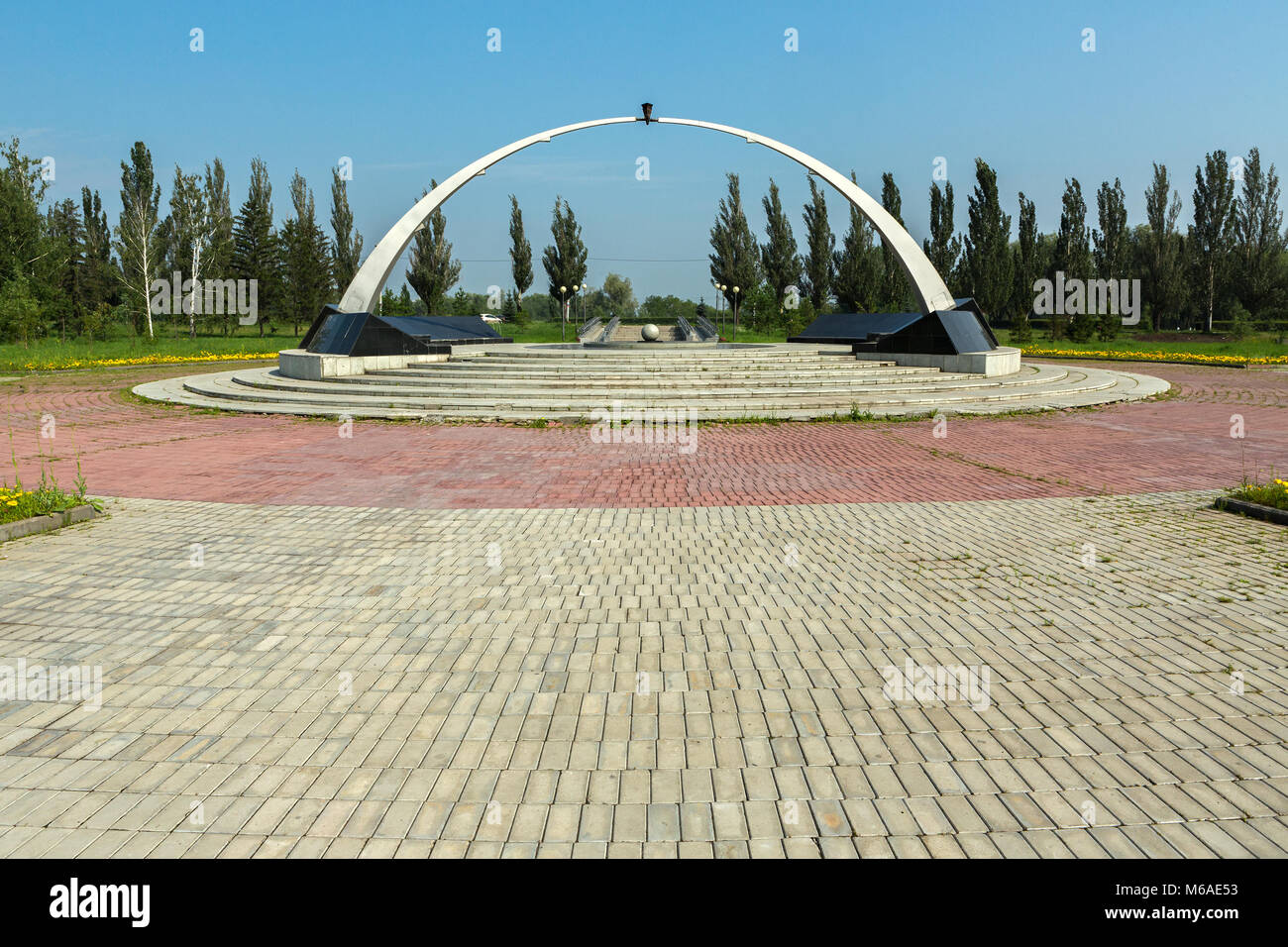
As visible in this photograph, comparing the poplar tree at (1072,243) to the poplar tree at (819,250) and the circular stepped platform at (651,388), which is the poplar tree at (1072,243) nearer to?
the poplar tree at (819,250)

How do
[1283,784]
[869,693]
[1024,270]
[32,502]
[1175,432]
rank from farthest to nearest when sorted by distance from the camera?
[1024,270], [1175,432], [32,502], [869,693], [1283,784]

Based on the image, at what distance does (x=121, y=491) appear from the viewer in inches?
355

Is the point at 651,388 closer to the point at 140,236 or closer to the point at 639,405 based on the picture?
the point at 639,405

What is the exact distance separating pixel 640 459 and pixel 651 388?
623cm

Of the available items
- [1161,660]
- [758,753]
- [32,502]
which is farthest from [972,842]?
[32,502]

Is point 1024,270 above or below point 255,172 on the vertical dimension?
below

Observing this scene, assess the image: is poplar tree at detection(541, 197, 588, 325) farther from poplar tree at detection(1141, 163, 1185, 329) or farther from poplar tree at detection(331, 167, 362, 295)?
→ poplar tree at detection(1141, 163, 1185, 329)

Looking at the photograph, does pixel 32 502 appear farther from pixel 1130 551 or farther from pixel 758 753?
pixel 1130 551

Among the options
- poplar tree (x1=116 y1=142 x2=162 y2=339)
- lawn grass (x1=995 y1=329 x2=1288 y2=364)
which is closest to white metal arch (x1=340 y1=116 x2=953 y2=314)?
lawn grass (x1=995 y1=329 x2=1288 y2=364)

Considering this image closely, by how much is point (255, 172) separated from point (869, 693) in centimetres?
6566

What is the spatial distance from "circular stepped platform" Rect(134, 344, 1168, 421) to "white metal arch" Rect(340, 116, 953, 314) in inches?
193

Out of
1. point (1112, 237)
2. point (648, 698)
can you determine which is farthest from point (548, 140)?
point (1112, 237)

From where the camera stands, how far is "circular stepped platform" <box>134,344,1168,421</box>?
15.7m

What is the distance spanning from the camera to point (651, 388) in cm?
1730
